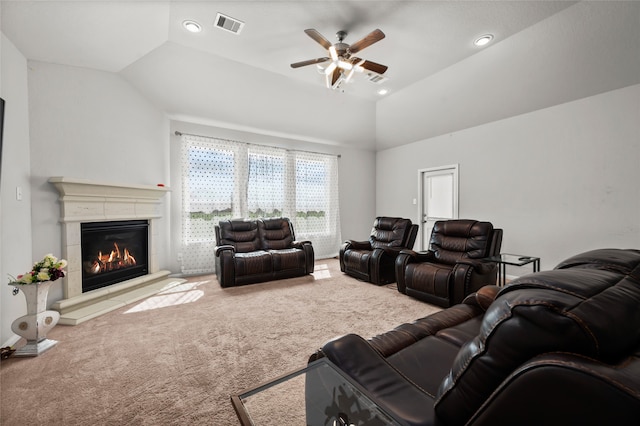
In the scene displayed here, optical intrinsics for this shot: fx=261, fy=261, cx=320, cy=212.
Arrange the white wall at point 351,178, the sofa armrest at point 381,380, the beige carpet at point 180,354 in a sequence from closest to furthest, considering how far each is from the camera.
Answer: the sofa armrest at point 381,380, the beige carpet at point 180,354, the white wall at point 351,178

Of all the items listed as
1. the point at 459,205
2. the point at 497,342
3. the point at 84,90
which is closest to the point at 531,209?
the point at 459,205

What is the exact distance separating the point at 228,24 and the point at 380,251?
335 cm

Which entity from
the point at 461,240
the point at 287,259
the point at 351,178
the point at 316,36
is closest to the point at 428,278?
the point at 461,240

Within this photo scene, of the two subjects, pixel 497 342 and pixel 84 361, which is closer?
pixel 497 342

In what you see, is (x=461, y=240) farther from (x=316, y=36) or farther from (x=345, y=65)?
(x=316, y=36)

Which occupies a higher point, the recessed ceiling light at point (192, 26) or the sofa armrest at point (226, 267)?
the recessed ceiling light at point (192, 26)

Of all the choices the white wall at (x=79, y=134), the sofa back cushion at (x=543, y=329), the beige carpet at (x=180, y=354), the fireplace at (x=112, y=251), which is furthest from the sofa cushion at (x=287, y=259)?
the sofa back cushion at (x=543, y=329)

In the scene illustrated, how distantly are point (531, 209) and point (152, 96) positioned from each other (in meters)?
5.95

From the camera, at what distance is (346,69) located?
2994 mm

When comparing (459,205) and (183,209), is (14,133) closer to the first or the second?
(183,209)

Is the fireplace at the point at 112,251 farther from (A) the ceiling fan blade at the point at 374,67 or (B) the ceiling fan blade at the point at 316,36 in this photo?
(A) the ceiling fan blade at the point at 374,67

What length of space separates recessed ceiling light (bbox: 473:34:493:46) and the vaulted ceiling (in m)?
0.06

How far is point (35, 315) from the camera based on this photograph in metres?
2.11

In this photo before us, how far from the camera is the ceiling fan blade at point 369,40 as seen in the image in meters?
2.39
